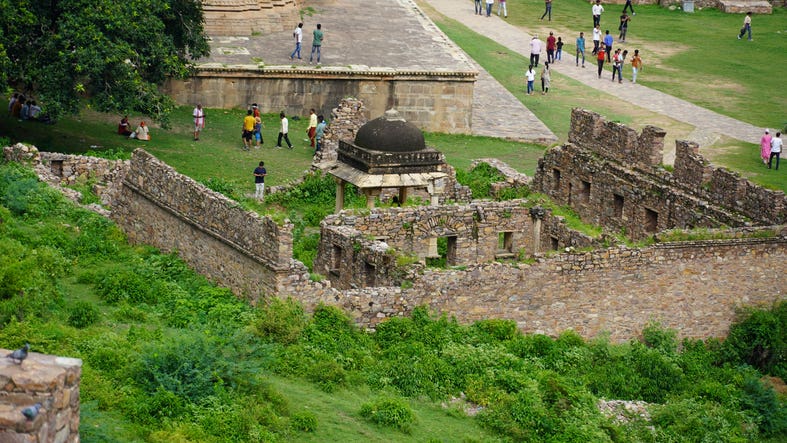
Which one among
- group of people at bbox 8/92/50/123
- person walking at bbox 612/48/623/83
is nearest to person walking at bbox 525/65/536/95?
person walking at bbox 612/48/623/83

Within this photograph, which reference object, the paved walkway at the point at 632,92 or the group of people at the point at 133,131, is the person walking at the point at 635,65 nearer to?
the paved walkway at the point at 632,92

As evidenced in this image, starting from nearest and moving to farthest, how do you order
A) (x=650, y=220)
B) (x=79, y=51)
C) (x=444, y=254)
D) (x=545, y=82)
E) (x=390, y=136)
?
(x=444, y=254), (x=390, y=136), (x=650, y=220), (x=79, y=51), (x=545, y=82)

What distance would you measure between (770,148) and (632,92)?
40.0ft

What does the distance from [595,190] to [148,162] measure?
37.5 feet

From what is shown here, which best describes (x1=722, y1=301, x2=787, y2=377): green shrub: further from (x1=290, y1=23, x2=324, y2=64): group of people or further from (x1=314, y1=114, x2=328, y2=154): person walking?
(x1=290, y1=23, x2=324, y2=64): group of people

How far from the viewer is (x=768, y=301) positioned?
107 ft

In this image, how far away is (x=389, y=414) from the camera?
76.7ft

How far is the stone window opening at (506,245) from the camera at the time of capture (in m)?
33.0

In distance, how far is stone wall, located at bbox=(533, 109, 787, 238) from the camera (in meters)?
34.0

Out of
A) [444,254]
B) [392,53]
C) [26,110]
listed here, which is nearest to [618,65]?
[392,53]

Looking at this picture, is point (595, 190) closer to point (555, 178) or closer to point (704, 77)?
point (555, 178)

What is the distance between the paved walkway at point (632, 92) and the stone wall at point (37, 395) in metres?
34.6

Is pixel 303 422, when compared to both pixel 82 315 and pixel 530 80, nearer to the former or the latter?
pixel 82 315

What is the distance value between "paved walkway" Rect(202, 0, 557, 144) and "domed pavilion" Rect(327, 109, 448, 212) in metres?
13.5
